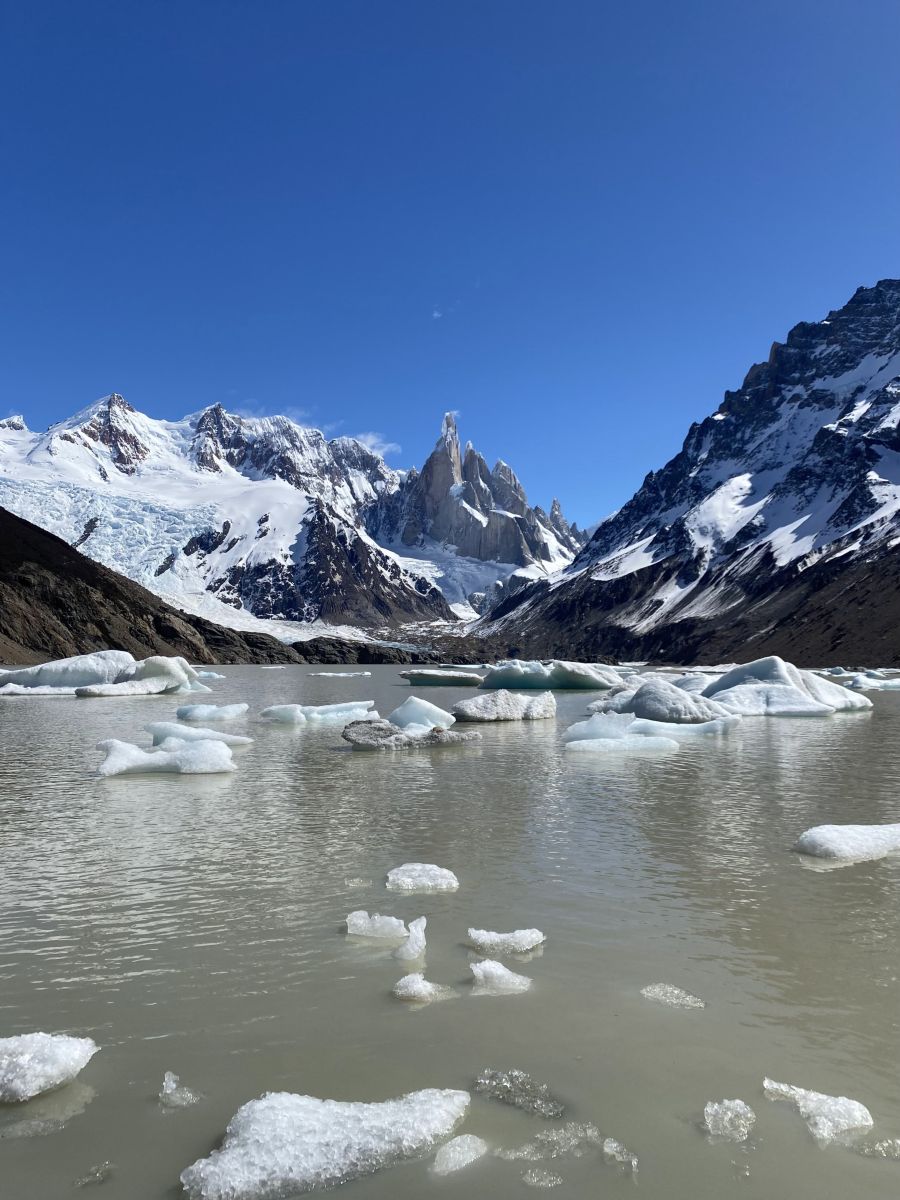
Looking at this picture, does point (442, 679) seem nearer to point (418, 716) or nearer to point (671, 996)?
point (418, 716)

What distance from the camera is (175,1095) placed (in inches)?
164

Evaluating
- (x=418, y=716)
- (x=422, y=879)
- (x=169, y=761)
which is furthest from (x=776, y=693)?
(x=422, y=879)

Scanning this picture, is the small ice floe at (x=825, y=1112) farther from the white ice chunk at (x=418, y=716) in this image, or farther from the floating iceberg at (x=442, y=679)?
the floating iceberg at (x=442, y=679)

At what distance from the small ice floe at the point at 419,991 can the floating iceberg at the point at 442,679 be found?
45438 mm

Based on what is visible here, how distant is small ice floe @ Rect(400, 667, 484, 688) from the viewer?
52.2 m

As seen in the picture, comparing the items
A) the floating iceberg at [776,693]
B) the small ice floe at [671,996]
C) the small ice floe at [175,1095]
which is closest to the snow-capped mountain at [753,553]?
the floating iceberg at [776,693]

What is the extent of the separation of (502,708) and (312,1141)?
23.9 m

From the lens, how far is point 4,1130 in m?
3.96

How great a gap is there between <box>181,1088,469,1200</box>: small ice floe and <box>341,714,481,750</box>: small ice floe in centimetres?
1533

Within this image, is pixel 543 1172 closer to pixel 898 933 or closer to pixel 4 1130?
pixel 4 1130

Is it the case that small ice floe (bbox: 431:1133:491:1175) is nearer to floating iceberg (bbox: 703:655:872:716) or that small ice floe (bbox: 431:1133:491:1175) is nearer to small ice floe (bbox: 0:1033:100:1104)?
small ice floe (bbox: 0:1033:100:1104)

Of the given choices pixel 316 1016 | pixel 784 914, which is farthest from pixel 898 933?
pixel 316 1016

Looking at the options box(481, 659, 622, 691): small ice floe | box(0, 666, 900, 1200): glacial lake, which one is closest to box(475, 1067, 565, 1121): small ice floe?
box(0, 666, 900, 1200): glacial lake

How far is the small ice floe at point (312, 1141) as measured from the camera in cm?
352
